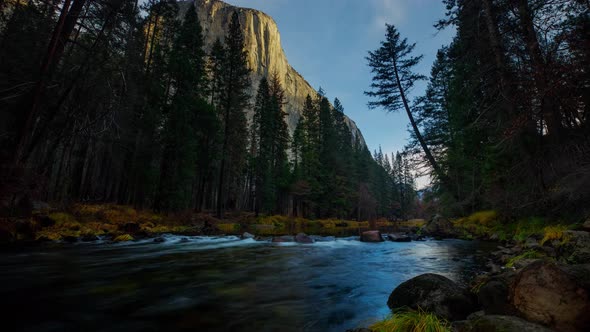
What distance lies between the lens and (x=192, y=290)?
5.02 meters

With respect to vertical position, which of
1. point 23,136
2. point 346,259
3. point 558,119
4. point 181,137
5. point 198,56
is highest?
point 198,56

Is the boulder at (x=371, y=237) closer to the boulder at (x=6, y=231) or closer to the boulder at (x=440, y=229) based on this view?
the boulder at (x=440, y=229)

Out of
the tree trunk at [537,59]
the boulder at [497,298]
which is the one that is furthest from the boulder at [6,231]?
the tree trunk at [537,59]

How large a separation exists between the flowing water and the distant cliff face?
104745 mm

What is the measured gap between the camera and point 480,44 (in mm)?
10383

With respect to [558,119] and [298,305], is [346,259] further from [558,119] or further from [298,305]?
[558,119]

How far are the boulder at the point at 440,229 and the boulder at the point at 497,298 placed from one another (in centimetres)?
1508

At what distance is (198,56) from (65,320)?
27.5 m

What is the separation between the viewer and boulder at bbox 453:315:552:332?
219 centimetres

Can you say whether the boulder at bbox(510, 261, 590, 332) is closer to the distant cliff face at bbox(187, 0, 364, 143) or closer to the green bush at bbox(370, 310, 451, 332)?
the green bush at bbox(370, 310, 451, 332)

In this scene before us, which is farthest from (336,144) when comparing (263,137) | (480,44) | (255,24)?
(255,24)

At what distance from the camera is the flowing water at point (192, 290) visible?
140 inches

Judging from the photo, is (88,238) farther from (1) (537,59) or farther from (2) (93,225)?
(1) (537,59)

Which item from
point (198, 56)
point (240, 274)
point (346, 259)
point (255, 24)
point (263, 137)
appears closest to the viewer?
point (240, 274)
